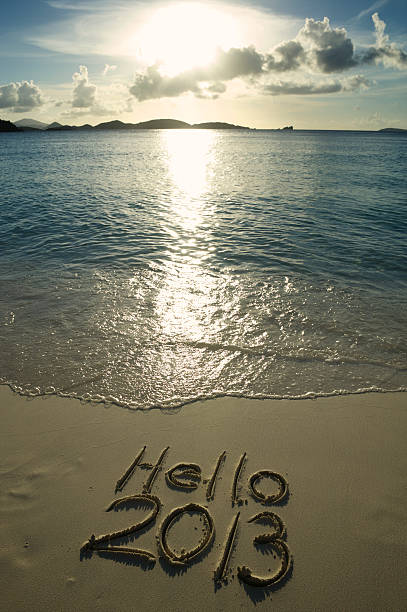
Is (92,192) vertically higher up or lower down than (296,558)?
higher up

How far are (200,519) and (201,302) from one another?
245 inches

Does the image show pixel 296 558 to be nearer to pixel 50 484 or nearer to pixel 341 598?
pixel 341 598

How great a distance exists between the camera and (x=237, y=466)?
4.94 meters

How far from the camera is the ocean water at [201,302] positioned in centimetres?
687

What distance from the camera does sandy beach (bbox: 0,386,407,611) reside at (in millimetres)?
3617

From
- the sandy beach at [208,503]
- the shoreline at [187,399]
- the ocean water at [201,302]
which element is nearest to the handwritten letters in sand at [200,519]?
the sandy beach at [208,503]

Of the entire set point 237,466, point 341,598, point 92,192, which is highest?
point 92,192

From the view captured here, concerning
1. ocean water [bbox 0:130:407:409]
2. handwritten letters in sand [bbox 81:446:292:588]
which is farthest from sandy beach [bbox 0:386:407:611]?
ocean water [bbox 0:130:407:409]

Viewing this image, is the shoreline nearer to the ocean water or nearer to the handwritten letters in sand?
the ocean water

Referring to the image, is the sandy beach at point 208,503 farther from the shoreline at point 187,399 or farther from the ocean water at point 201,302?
the ocean water at point 201,302

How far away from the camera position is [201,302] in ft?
32.2

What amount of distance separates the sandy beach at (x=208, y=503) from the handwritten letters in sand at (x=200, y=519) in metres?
0.02

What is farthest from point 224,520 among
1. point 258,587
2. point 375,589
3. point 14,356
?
point 14,356

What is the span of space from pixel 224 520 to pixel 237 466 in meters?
0.80
